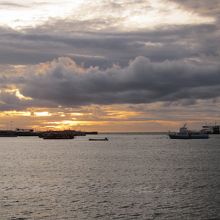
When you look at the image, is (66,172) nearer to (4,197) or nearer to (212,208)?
(4,197)

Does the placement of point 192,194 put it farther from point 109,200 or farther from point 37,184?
point 37,184

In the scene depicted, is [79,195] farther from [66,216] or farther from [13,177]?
[13,177]

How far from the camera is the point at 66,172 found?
114625 millimetres

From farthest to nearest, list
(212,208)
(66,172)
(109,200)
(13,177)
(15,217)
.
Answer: (66,172) < (13,177) < (109,200) < (212,208) < (15,217)

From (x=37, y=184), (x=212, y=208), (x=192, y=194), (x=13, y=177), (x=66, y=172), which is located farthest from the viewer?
(x=66, y=172)

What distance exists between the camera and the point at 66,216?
57156 mm

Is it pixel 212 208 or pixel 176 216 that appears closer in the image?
pixel 176 216

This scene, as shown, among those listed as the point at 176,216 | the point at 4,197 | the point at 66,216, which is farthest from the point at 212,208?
the point at 4,197

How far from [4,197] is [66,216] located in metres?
18.4

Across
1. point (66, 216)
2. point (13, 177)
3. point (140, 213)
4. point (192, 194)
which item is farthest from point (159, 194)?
point (13, 177)

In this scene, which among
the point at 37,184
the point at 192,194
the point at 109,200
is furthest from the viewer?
the point at 37,184

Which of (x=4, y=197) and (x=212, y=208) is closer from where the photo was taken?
(x=212, y=208)

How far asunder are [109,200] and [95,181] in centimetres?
2552

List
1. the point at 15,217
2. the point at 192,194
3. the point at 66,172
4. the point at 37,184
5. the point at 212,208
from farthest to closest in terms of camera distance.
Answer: the point at 66,172 → the point at 37,184 → the point at 192,194 → the point at 212,208 → the point at 15,217
